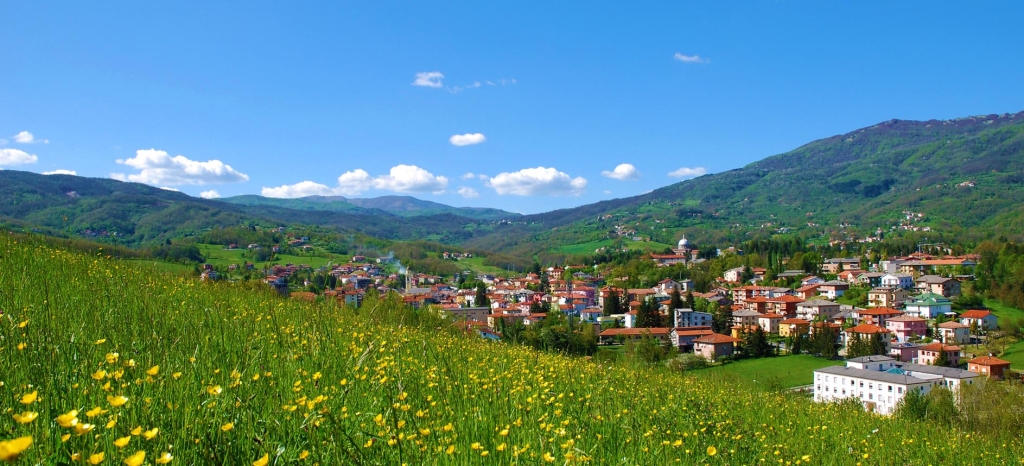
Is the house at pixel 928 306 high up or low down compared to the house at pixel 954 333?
up

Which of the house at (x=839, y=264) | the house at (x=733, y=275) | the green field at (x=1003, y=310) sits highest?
the house at (x=839, y=264)

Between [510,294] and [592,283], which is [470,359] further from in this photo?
[592,283]

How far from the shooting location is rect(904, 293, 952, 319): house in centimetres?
6594

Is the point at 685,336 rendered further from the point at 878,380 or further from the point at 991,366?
the point at 878,380

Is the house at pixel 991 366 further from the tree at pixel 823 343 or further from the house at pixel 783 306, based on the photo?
the house at pixel 783 306

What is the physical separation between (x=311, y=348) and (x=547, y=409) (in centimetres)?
154

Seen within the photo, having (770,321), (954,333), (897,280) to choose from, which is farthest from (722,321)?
(897,280)

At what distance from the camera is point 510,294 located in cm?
8025

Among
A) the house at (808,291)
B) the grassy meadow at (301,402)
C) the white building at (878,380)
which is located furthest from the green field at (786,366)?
the grassy meadow at (301,402)

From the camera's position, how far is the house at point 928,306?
65938mm

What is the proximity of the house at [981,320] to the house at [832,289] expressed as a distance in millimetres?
20591

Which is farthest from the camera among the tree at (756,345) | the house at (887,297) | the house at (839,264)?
the house at (839,264)

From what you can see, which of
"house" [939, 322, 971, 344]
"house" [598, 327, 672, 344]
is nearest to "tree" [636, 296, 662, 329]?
"house" [598, 327, 672, 344]

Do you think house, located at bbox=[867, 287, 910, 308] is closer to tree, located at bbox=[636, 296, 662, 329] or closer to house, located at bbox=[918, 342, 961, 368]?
house, located at bbox=[918, 342, 961, 368]
